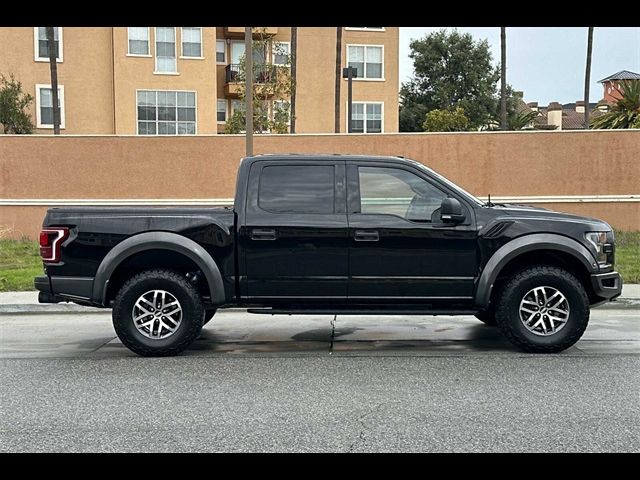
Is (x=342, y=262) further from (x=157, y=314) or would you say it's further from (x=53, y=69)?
Answer: (x=53, y=69)

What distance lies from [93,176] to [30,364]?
13024mm

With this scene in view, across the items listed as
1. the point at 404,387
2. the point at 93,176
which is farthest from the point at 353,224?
the point at 93,176

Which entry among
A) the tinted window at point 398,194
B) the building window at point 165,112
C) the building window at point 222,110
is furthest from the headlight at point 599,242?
the building window at point 222,110

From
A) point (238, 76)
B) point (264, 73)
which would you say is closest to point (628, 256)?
point (264, 73)

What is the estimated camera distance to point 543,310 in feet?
25.1

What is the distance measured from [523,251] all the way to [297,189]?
95.0 inches

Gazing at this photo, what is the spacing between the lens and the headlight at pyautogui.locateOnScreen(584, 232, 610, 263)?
766 cm

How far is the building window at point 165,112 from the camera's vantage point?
3428 cm

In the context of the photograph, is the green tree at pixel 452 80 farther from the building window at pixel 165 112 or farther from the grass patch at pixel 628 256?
the grass patch at pixel 628 256

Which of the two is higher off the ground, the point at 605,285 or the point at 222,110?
the point at 222,110

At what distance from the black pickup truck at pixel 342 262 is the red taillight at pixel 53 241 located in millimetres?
11
